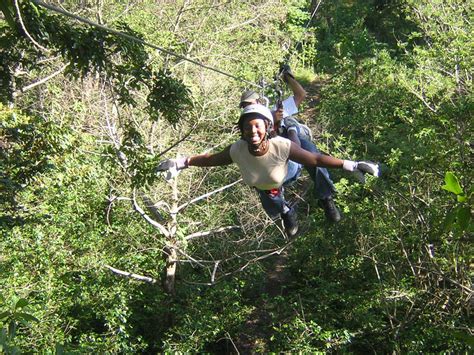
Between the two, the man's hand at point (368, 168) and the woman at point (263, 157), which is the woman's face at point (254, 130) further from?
the man's hand at point (368, 168)

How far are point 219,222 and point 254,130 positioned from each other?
20.2 ft

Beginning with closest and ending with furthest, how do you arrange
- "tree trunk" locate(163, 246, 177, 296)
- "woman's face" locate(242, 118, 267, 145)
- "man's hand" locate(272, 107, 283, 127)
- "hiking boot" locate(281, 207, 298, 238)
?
"woman's face" locate(242, 118, 267, 145) → "man's hand" locate(272, 107, 283, 127) → "hiking boot" locate(281, 207, 298, 238) → "tree trunk" locate(163, 246, 177, 296)

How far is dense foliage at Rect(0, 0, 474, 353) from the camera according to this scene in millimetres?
6609

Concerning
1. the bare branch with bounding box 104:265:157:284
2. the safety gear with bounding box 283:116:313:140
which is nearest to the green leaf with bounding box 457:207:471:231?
the safety gear with bounding box 283:116:313:140

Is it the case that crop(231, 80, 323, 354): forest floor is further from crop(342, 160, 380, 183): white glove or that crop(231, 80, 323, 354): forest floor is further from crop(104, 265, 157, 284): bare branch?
crop(342, 160, 380, 183): white glove

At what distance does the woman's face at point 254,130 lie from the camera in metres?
2.98

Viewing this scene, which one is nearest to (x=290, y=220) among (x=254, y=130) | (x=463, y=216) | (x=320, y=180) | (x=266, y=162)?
(x=320, y=180)

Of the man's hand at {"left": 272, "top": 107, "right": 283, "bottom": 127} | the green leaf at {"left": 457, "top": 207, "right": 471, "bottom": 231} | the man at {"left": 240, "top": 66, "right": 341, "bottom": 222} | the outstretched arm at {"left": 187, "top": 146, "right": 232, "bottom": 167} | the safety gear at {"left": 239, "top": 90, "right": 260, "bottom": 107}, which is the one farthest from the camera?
the safety gear at {"left": 239, "top": 90, "right": 260, "bottom": 107}

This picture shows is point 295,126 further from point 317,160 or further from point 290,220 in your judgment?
point 290,220

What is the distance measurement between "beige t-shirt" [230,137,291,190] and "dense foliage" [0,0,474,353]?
2.20 meters

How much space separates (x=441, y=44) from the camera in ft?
26.5

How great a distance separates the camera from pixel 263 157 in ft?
10.4

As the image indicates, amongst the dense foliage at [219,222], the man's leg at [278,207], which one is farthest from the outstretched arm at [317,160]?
the dense foliage at [219,222]

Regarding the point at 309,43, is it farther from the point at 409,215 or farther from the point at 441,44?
the point at 409,215
